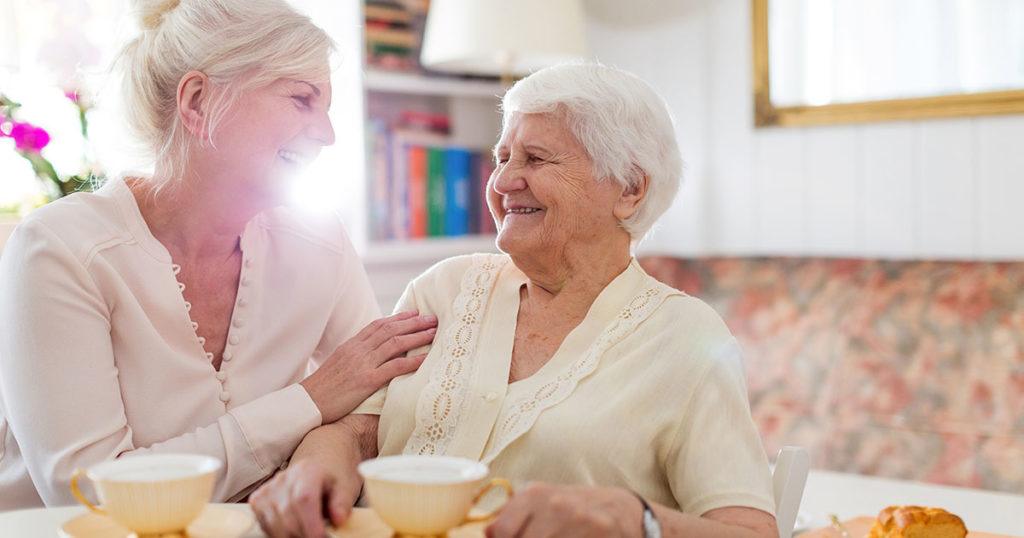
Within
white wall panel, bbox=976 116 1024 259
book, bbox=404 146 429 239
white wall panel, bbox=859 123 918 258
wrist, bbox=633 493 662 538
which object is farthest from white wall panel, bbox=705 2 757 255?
wrist, bbox=633 493 662 538

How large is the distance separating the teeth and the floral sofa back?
1.58 m

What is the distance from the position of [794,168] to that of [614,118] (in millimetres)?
1919

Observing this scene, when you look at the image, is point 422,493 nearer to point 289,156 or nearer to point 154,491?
point 154,491

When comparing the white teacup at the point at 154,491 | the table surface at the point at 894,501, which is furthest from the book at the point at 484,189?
the white teacup at the point at 154,491

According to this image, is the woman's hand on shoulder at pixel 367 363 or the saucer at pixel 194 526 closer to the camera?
the saucer at pixel 194 526

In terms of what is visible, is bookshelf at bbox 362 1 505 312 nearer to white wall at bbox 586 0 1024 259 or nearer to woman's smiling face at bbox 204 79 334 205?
white wall at bbox 586 0 1024 259

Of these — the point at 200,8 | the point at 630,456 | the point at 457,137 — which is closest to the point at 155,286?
the point at 200,8

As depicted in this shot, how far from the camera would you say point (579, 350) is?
142 cm

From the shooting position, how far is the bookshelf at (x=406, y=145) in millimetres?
3238

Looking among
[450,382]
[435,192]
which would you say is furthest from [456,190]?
[450,382]

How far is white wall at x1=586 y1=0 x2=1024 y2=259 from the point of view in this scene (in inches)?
114

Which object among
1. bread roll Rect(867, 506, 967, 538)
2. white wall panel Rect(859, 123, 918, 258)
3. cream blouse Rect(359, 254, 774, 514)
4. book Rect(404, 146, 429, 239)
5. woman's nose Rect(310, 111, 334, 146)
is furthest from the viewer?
book Rect(404, 146, 429, 239)

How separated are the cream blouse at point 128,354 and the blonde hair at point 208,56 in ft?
0.41

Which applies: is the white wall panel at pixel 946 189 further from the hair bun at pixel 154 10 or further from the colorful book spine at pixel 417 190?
the hair bun at pixel 154 10
